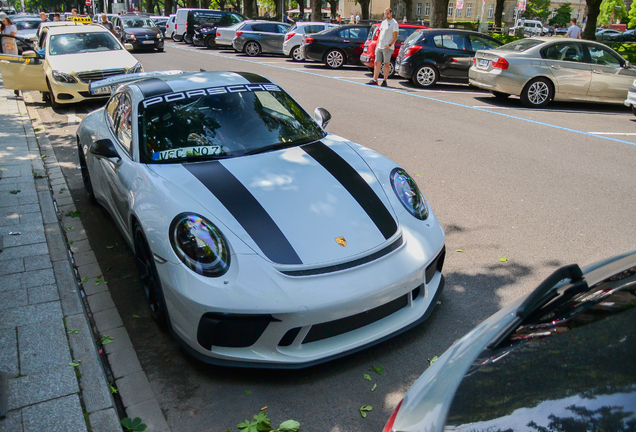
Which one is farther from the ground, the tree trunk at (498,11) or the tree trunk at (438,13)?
the tree trunk at (498,11)

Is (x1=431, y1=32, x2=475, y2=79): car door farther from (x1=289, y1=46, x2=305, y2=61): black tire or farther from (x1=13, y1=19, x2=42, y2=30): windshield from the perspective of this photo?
(x1=13, y1=19, x2=42, y2=30): windshield

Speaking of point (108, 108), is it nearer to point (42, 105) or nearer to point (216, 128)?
point (216, 128)

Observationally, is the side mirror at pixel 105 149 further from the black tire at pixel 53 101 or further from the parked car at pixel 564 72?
the parked car at pixel 564 72

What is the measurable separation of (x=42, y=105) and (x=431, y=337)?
11481 millimetres

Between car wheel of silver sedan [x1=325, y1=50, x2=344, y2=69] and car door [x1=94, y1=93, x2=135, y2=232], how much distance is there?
14.3m

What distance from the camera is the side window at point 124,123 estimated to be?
13.6 ft

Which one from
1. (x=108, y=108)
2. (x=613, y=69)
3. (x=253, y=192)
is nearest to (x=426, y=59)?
(x=613, y=69)

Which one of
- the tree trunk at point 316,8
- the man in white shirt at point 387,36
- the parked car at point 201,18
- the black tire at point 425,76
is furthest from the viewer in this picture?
the tree trunk at point 316,8

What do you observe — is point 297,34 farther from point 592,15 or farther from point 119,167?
point 119,167

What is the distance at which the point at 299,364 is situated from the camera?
2.85 metres

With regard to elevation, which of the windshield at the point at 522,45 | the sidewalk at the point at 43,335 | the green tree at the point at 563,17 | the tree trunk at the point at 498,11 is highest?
the green tree at the point at 563,17

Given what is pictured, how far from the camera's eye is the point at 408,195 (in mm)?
3664

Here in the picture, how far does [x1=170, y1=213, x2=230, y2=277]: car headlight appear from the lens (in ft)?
9.59

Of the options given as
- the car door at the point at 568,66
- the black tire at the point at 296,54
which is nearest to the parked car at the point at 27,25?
the black tire at the point at 296,54
